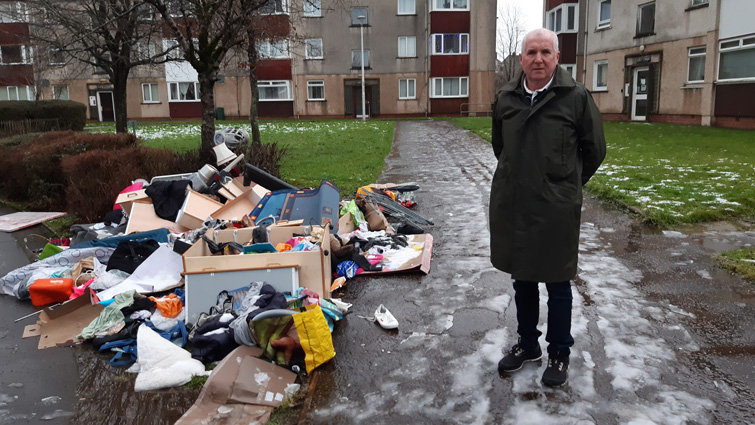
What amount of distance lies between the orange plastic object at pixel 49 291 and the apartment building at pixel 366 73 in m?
35.4

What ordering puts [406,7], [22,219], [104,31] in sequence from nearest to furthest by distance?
[22,219]
[104,31]
[406,7]

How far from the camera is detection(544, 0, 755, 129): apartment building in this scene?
70.4 feet

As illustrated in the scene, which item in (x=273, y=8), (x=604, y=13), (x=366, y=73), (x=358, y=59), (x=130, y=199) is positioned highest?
(x=604, y=13)

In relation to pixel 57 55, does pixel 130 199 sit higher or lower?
lower

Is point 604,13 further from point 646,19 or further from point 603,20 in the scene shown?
point 646,19

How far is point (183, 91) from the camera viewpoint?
4172cm

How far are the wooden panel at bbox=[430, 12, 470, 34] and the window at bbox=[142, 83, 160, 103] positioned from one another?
20.1 meters

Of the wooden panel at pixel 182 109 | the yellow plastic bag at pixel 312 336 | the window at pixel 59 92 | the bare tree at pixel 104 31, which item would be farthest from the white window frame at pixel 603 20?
the window at pixel 59 92

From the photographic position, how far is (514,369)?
12.3 ft

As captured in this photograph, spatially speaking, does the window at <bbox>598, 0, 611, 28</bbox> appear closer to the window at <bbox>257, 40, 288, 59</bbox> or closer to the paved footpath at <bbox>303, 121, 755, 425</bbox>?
the window at <bbox>257, 40, 288, 59</bbox>

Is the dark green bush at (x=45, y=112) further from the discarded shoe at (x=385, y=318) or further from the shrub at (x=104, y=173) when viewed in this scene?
the discarded shoe at (x=385, y=318)

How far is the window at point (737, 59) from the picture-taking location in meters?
20.9

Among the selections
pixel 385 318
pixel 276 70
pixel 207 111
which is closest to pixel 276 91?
pixel 276 70

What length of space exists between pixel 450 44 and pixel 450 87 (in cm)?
291
